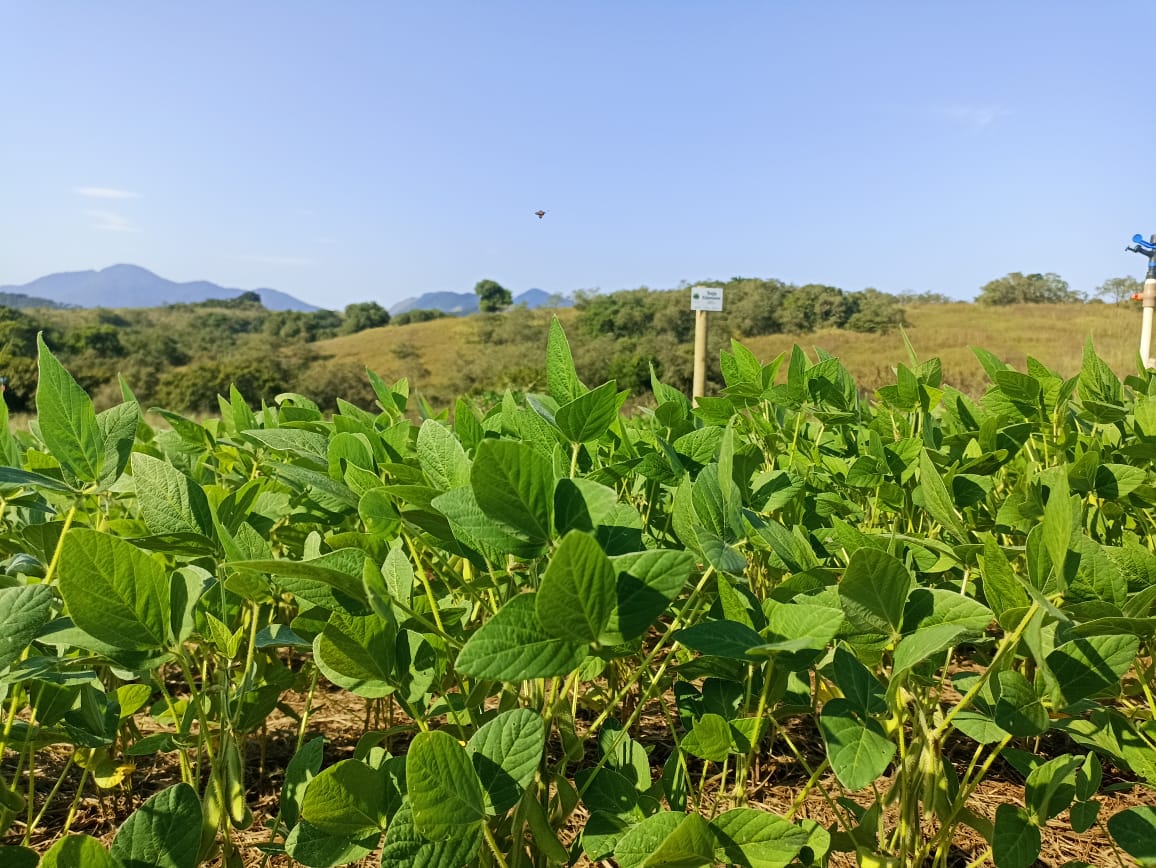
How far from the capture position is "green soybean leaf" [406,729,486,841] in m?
0.44

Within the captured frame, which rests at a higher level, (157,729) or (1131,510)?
(1131,510)

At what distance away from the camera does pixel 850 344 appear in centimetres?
2136

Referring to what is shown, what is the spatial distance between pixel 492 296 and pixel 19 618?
3551cm

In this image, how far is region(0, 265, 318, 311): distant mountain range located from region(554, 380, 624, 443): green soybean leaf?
190700 millimetres

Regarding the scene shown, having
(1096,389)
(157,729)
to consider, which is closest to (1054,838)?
(1096,389)

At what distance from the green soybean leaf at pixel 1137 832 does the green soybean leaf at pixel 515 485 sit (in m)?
0.45

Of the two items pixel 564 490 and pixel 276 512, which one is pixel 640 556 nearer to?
pixel 564 490

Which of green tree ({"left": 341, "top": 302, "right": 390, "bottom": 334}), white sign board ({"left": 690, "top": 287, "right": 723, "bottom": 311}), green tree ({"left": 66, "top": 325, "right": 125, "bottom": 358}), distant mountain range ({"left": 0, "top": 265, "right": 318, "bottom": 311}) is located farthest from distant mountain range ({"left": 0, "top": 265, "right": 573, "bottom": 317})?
white sign board ({"left": 690, "top": 287, "right": 723, "bottom": 311})

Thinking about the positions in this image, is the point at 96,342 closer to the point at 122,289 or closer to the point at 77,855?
the point at 77,855

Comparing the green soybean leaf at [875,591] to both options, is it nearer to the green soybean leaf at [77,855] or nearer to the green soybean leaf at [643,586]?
the green soybean leaf at [643,586]

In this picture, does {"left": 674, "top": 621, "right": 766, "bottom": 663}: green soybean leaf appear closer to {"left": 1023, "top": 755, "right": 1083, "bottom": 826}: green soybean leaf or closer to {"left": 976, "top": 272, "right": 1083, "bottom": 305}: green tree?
{"left": 1023, "top": 755, "right": 1083, "bottom": 826}: green soybean leaf

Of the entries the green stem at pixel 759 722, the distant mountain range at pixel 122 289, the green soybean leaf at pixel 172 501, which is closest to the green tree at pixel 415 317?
the green soybean leaf at pixel 172 501

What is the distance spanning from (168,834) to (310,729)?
2.65ft

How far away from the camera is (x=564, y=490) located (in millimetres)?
465
